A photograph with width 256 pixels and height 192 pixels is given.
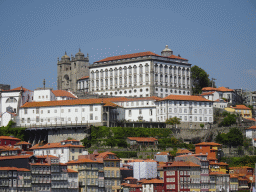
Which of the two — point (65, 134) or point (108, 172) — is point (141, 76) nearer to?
point (65, 134)

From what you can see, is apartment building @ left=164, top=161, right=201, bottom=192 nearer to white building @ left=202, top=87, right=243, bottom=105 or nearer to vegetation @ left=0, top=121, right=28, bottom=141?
vegetation @ left=0, top=121, right=28, bottom=141

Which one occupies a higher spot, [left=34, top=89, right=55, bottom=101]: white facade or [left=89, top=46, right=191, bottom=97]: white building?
[left=89, top=46, right=191, bottom=97]: white building

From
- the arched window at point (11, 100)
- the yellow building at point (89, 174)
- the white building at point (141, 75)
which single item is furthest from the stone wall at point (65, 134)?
the white building at point (141, 75)

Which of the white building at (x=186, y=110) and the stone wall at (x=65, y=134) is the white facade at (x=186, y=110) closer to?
the white building at (x=186, y=110)

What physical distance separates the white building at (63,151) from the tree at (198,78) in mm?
64294

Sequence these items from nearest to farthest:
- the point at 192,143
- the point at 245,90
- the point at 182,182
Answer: the point at 182,182 → the point at 192,143 → the point at 245,90

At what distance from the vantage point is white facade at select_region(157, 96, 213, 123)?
465ft

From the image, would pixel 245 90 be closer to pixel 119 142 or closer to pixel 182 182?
pixel 119 142

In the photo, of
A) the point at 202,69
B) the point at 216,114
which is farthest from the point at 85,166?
the point at 202,69

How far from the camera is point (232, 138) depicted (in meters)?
131

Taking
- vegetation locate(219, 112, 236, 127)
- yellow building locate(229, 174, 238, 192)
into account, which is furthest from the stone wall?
vegetation locate(219, 112, 236, 127)

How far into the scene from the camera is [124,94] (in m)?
161

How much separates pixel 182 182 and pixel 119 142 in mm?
21390

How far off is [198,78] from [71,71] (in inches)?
1343
